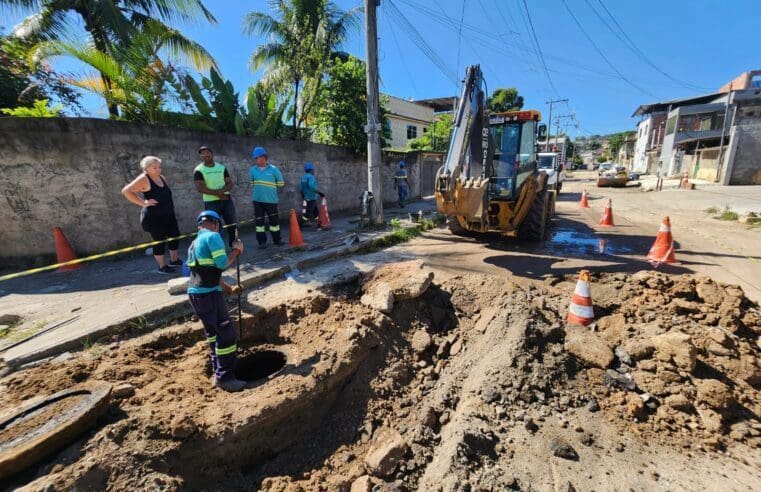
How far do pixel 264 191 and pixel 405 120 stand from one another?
20997 mm

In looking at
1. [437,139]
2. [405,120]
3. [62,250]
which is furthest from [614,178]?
[62,250]

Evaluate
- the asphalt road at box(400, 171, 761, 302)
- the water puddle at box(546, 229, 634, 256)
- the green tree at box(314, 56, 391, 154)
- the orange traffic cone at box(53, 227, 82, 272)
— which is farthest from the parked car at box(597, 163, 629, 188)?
the orange traffic cone at box(53, 227, 82, 272)

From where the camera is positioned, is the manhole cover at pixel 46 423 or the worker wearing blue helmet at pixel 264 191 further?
the worker wearing blue helmet at pixel 264 191

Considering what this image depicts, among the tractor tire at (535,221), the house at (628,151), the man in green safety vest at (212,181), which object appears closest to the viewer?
the man in green safety vest at (212,181)

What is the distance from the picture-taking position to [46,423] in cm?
210

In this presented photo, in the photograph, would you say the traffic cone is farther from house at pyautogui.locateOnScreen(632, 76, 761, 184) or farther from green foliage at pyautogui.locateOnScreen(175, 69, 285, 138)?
house at pyautogui.locateOnScreen(632, 76, 761, 184)

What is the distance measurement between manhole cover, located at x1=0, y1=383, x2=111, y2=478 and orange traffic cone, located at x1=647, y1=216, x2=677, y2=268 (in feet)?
24.3

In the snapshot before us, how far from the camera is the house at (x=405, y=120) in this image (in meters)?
23.8

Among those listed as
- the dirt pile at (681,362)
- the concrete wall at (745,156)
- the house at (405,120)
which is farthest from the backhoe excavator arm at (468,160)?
the concrete wall at (745,156)

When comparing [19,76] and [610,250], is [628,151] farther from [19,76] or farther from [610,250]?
[19,76]

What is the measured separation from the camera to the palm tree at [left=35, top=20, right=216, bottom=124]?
6840mm

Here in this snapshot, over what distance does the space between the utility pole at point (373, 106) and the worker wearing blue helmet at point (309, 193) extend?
4.72 feet

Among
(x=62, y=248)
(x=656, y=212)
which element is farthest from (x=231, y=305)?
(x=656, y=212)

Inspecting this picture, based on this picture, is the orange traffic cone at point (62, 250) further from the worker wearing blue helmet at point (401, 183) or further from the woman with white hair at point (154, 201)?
the worker wearing blue helmet at point (401, 183)
